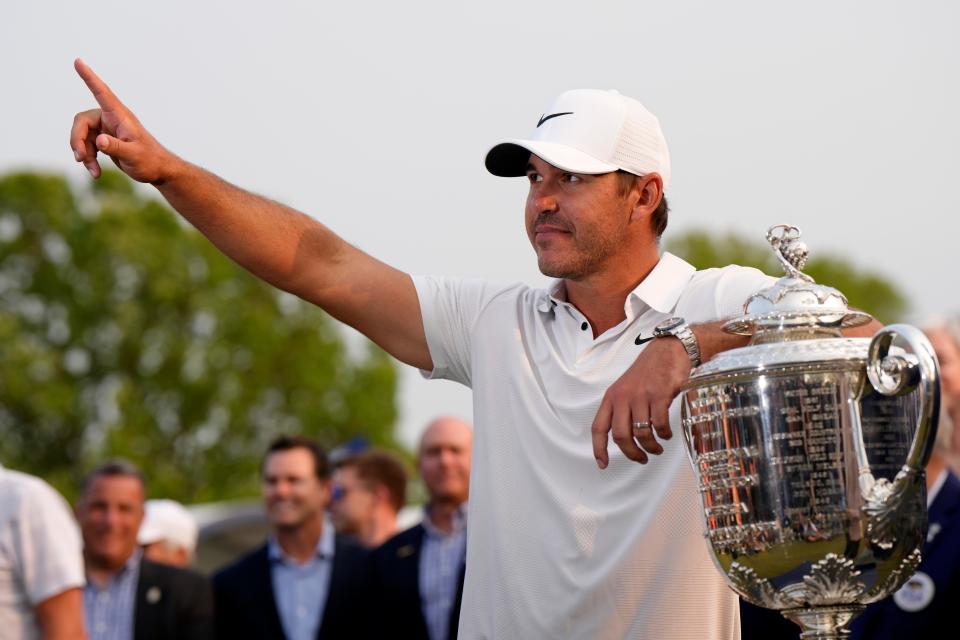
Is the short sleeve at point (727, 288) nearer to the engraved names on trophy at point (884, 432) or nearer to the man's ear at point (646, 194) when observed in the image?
the man's ear at point (646, 194)

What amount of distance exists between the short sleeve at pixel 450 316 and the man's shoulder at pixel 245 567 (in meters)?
4.37

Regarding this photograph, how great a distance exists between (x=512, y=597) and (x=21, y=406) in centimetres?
3058

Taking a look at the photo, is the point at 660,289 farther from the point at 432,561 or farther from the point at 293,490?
the point at 293,490

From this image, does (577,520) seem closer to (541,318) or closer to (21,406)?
(541,318)

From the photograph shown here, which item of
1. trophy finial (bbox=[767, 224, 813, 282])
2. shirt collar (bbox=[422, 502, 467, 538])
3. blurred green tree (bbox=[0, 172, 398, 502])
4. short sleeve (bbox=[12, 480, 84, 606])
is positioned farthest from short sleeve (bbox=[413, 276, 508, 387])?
blurred green tree (bbox=[0, 172, 398, 502])

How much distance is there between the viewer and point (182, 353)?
114ft

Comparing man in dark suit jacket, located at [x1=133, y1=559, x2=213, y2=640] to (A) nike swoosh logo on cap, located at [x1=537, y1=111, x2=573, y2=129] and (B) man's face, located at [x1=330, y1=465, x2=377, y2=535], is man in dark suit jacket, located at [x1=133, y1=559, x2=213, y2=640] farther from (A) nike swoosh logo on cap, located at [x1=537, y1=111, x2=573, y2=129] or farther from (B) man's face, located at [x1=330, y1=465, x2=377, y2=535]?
(A) nike swoosh logo on cap, located at [x1=537, y1=111, x2=573, y2=129]

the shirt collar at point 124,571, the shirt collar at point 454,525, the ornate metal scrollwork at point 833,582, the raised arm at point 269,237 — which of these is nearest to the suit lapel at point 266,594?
the shirt collar at point 124,571

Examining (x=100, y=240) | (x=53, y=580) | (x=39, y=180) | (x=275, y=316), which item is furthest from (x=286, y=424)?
(x=53, y=580)

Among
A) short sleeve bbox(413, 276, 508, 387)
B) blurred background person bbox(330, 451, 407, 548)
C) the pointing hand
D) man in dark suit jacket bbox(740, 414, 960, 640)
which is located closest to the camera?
the pointing hand

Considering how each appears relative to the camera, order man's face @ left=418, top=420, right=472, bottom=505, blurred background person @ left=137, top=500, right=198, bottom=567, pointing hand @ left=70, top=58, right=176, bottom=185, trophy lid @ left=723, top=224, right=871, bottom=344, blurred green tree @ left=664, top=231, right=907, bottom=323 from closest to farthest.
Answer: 1. trophy lid @ left=723, top=224, right=871, bottom=344
2. pointing hand @ left=70, top=58, right=176, bottom=185
3. man's face @ left=418, top=420, right=472, bottom=505
4. blurred background person @ left=137, top=500, right=198, bottom=567
5. blurred green tree @ left=664, top=231, right=907, bottom=323

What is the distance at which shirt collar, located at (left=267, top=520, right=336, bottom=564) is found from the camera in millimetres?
8539

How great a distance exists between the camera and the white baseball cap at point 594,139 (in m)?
4.13

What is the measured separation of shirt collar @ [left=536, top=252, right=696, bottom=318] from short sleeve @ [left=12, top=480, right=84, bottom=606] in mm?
2209
